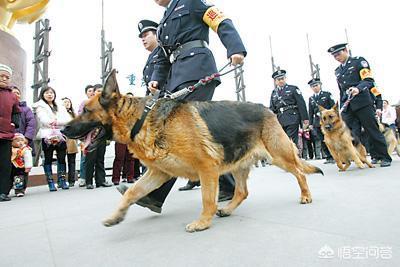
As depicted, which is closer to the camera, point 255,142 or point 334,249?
point 334,249

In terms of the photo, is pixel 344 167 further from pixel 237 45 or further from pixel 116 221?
pixel 116 221

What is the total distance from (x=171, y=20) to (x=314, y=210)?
2.32 metres

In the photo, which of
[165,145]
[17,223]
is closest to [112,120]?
[165,145]

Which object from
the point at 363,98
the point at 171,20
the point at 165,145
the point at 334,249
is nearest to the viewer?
the point at 334,249

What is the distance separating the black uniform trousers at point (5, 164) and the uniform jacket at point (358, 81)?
20.4ft

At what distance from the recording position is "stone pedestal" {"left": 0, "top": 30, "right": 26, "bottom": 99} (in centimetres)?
739

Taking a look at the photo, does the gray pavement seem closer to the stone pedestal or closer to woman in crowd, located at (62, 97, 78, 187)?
woman in crowd, located at (62, 97, 78, 187)

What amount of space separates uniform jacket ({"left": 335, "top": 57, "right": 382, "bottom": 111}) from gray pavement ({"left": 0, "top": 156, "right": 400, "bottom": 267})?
292 cm

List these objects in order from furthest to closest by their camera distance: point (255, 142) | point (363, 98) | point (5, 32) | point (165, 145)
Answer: point (5, 32), point (363, 98), point (255, 142), point (165, 145)

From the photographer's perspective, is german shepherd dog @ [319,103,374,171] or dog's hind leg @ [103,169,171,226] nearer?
dog's hind leg @ [103,169,171,226]

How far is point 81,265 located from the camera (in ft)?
4.61

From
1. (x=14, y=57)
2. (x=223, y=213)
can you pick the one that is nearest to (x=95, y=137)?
(x=223, y=213)

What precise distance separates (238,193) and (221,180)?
0.63m

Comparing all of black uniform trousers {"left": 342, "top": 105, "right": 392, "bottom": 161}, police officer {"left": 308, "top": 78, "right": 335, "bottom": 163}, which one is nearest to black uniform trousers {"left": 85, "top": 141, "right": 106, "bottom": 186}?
black uniform trousers {"left": 342, "top": 105, "right": 392, "bottom": 161}
